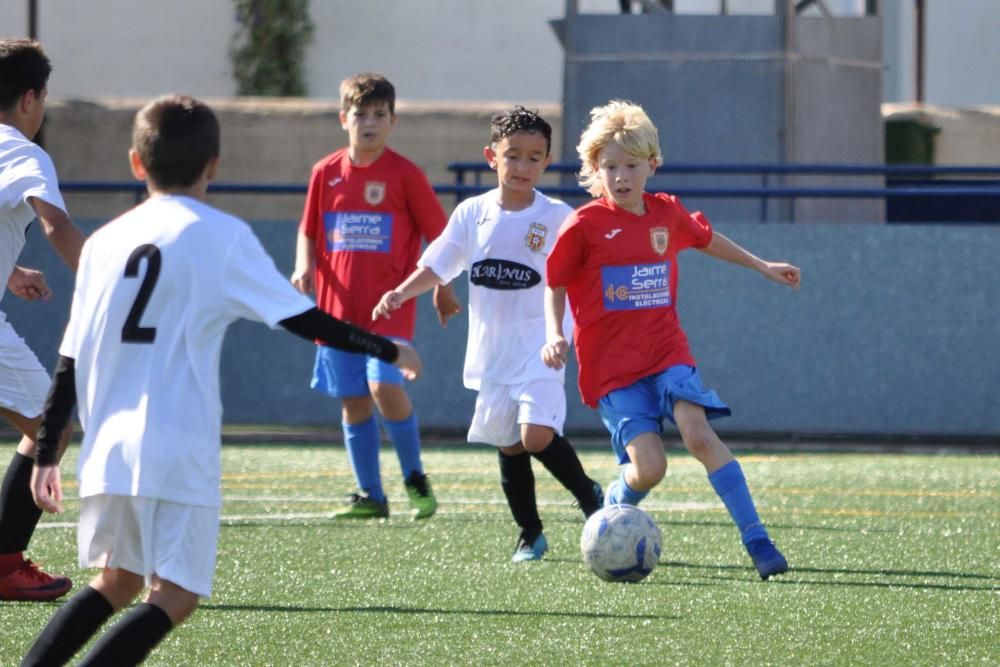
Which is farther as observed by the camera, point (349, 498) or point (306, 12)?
point (306, 12)

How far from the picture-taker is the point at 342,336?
3779 millimetres

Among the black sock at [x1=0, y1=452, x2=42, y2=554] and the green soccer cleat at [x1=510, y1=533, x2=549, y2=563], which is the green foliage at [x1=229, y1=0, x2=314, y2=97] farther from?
the black sock at [x1=0, y1=452, x2=42, y2=554]

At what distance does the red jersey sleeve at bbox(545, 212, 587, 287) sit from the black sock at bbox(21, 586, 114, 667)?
2582 mm

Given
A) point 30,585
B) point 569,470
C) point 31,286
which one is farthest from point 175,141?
point 569,470

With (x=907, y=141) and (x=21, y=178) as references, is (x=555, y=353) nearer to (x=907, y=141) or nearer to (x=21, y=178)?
(x=21, y=178)

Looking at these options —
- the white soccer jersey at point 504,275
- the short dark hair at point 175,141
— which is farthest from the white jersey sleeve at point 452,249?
the short dark hair at point 175,141

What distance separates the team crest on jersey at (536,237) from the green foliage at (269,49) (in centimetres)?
1773

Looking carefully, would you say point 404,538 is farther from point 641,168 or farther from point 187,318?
point 187,318

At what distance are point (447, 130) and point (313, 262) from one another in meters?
8.58

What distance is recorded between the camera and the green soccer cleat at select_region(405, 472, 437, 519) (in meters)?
7.56

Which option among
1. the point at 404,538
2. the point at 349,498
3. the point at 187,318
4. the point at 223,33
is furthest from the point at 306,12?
the point at 187,318

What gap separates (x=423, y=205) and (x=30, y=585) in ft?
9.30

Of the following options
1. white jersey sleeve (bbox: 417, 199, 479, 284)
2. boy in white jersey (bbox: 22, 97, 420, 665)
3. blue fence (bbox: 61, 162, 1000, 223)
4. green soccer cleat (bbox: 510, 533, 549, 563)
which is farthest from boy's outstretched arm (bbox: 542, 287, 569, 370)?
blue fence (bbox: 61, 162, 1000, 223)

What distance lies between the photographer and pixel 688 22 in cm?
1344
